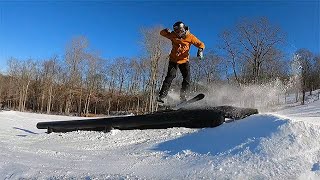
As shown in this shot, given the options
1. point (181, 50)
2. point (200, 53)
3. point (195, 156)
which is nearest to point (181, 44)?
point (181, 50)

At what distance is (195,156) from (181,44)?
379 cm

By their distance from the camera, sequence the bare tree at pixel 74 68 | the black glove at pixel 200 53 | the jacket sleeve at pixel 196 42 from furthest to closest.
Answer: the bare tree at pixel 74 68 < the jacket sleeve at pixel 196 42 < the black glove at pixel 200 53

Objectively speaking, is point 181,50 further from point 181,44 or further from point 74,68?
point 74,68

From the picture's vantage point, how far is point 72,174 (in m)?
4.12

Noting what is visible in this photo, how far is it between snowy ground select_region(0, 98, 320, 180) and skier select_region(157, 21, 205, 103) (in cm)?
210

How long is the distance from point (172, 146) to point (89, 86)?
57.8m

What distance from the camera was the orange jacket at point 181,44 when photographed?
7.63m

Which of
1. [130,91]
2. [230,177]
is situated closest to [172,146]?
[230,177]

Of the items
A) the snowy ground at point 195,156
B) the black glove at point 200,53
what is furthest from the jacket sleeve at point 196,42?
the snowy ground at point 195,156

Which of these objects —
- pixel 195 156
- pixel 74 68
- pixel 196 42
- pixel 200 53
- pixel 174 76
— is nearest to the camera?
pixel 195 156

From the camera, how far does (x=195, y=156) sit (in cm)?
445

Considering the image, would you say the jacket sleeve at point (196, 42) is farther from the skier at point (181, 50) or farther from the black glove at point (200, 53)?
the black glove at point (200, 53)

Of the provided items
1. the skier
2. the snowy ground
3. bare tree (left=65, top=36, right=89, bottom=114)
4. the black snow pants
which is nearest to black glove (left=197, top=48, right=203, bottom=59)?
the skier

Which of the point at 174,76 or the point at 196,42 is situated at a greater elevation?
the point at 196,42
